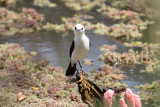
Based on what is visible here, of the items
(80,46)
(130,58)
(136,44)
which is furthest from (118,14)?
(80,46)

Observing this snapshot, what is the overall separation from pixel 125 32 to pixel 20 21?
12.1 ft

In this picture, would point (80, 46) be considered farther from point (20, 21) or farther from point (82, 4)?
point (82, 4)

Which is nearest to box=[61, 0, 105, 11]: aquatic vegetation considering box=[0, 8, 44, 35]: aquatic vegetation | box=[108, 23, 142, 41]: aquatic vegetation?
box=[0, 8, 44, 35]: aquatic vegetation

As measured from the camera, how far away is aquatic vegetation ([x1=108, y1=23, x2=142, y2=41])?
946 centimetres

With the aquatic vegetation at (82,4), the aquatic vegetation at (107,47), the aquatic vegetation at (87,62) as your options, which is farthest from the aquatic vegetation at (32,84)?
the aquatic vegetation at (82,4)

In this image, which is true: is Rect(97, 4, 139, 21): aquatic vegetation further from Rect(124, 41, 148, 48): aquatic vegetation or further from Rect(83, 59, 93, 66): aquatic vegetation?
Rect(83, 59, 93, 66): aquatic vegetation

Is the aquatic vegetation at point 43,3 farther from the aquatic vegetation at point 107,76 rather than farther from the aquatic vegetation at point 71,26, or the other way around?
the aquatic vegetation at point 107,76

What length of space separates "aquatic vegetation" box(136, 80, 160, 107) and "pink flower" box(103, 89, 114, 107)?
3.66ft

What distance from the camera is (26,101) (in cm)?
509

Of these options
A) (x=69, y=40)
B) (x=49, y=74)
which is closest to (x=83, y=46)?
(x=49, y=74)

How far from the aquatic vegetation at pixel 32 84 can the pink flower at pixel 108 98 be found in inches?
22.2

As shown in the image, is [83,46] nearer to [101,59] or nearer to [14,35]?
[101,59]

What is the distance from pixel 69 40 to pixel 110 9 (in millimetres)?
3661

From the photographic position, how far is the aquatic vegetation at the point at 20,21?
9984mm
